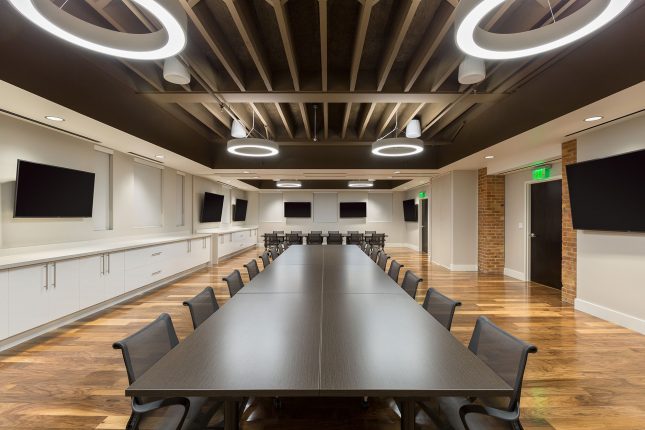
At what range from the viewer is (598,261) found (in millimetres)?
4133


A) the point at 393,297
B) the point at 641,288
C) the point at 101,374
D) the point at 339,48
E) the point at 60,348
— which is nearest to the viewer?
the point at 393,297

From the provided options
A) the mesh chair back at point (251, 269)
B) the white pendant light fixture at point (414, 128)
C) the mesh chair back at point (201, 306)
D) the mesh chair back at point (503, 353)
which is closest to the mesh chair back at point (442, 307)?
the mesh chair back at point (503, 353)

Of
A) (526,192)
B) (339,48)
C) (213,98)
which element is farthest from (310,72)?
(526,192)

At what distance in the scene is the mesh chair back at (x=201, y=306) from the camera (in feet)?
6.76

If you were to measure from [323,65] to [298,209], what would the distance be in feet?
34.5

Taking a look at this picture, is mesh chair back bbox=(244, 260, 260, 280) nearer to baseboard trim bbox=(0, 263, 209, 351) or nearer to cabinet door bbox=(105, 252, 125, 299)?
cabinet door bbox=(105, 252, 125, 299)

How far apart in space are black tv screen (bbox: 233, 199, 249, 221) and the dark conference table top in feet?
31.3

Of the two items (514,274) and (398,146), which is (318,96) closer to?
(398,146)

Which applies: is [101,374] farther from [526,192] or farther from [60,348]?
[526,192]

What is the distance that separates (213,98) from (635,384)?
201 inches

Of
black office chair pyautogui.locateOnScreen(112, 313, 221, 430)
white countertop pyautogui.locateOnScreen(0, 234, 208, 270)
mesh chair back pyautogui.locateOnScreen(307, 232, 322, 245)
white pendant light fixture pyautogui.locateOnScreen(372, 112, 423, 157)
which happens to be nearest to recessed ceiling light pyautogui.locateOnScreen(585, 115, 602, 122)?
white pendant light fixture pyautogui.locateOnScreen(372, 112, 423, 157)

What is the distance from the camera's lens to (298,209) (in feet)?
44.1

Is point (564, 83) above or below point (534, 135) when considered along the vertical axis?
above

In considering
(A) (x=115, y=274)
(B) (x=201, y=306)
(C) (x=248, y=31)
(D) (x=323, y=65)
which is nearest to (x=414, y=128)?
(D) (x=323, y=65)
